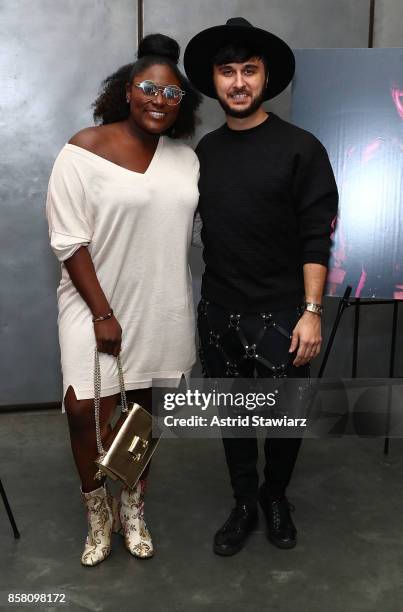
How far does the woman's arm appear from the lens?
1867 mm

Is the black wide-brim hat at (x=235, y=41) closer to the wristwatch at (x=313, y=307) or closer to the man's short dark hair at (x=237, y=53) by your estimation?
the man's short dark hair at (x=237, y=53)

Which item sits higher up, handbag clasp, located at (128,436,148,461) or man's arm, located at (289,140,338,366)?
man's arm, located at (289,140,338,366)

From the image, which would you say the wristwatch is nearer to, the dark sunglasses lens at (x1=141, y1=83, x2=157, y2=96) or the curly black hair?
the curly black hair

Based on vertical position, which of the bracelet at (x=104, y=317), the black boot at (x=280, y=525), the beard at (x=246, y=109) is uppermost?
the beard at (x=246, y=109)

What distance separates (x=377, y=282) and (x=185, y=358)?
30.8 inches

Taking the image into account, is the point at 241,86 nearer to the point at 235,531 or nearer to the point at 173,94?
the point at 173,94

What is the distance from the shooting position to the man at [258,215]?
77.0 inches

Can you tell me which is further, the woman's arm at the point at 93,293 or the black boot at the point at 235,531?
the black boot at the point at 235,531

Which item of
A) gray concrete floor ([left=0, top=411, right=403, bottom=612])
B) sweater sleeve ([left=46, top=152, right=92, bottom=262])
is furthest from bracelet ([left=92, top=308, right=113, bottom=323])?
gray concrete floor ([left=0, top=411, right=403, bottom=612])

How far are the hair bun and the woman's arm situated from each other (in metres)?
0.63

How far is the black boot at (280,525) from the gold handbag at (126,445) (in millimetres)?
548

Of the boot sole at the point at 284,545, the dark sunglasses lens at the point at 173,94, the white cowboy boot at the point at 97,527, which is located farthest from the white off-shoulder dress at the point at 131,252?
the boot sole at the point at 284,545

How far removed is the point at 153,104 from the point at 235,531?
1427 millimetres

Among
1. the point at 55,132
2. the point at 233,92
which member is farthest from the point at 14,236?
the point at 233,92
